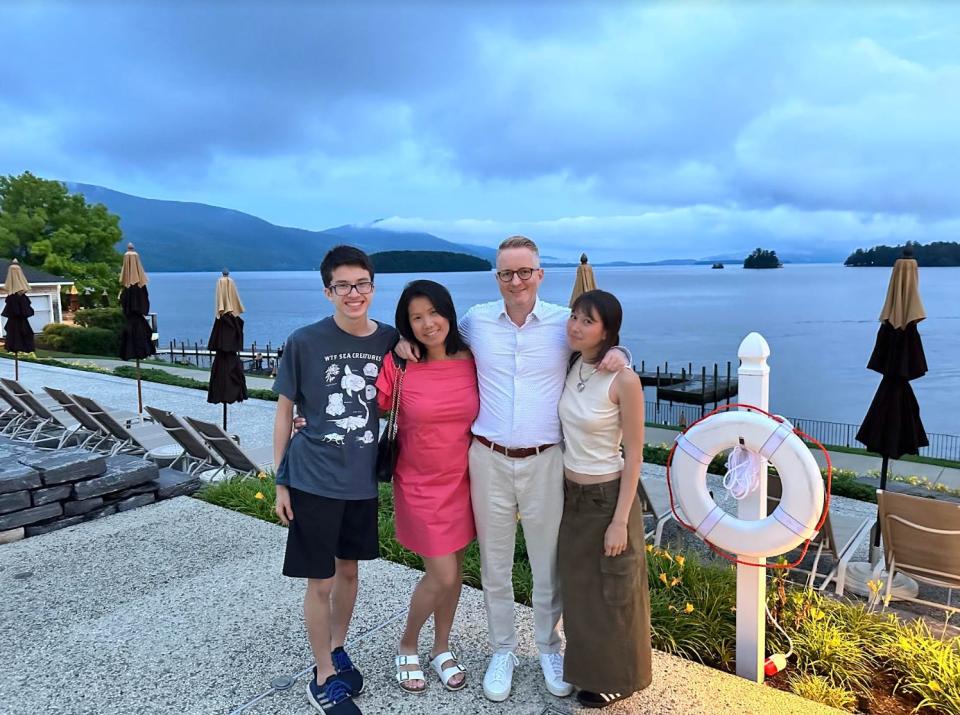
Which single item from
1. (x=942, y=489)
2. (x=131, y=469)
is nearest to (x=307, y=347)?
(x=131, y=469)

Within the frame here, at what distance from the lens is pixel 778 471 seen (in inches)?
106

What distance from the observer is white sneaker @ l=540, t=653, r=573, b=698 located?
2.71 meters

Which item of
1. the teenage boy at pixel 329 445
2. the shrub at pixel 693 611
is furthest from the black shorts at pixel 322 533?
the shrub at pixel 693 611

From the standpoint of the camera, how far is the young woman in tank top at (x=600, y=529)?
2455mm

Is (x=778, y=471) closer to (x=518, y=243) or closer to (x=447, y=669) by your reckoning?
(x=518, y=243)

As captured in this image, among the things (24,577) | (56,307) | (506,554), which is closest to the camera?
(506,554)

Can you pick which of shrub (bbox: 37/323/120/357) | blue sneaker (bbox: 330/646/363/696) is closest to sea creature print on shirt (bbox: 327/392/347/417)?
blue sneaker (bbox: 330/646/363/696)

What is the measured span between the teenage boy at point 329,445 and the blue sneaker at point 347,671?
0.18ft

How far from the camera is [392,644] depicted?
3164mm

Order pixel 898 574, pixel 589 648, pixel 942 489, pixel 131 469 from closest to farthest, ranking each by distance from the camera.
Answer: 1. pixel 589 648
2. pixel 898 574
3. pixel 131 469
4. pixel 942 489

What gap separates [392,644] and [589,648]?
108cm

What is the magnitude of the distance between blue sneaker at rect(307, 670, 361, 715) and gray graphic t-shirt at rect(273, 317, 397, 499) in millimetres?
791

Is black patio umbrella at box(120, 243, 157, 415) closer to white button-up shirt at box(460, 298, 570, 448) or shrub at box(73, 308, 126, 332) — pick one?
white button-up shirt at box(460, 298, 570, 448)

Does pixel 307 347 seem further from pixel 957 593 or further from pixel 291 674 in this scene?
pixel 957 593
